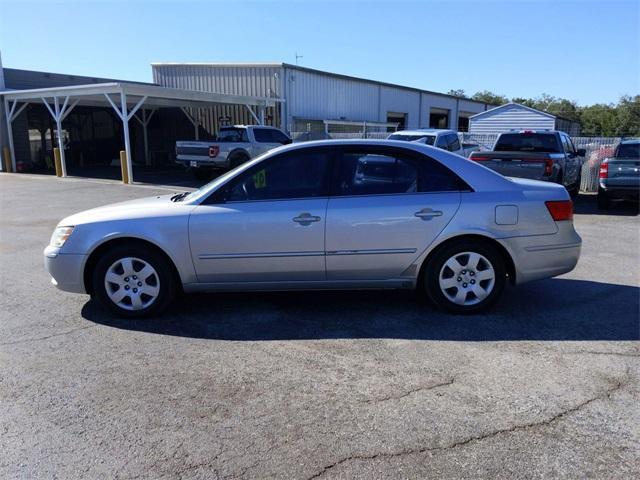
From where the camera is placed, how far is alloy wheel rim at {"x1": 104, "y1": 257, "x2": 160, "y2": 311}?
4875 mm

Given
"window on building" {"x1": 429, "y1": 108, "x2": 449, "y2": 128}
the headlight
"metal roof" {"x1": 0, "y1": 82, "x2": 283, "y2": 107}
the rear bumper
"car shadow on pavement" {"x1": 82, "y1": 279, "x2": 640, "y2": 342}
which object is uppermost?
"window on building" {"x1": 429, "y1": 108, "x2": 449, "y2": 128}

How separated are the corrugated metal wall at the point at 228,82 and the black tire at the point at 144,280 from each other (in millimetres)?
20815

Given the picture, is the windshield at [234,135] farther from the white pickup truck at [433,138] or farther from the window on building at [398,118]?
the window on building at [398,118]

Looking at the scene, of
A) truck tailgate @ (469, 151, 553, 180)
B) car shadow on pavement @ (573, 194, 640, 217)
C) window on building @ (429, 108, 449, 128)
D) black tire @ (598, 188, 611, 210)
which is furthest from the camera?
window on building @ (429, 108, 449, 128)

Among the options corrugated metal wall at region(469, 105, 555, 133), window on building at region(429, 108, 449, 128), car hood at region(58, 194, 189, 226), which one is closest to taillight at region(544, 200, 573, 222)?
car hood at region(58, 194, 189, 226)

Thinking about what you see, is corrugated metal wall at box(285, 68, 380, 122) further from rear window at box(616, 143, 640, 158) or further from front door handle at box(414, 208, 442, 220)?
front door handle at box(414, 208, 442, 220)

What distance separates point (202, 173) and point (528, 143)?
1150cm

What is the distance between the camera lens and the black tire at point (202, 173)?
18.7 meters

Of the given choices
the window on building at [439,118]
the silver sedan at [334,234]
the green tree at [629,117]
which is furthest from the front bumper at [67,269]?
the green tree at [629,117]

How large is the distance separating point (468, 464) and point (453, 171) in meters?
2.81

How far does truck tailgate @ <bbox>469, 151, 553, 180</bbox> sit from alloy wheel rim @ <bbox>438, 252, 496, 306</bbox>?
6666 millimetres

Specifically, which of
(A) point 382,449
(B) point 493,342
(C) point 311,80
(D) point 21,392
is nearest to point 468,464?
(A) point 382,449

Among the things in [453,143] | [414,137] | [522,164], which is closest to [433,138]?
[414,137]

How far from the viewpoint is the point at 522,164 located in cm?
1096
